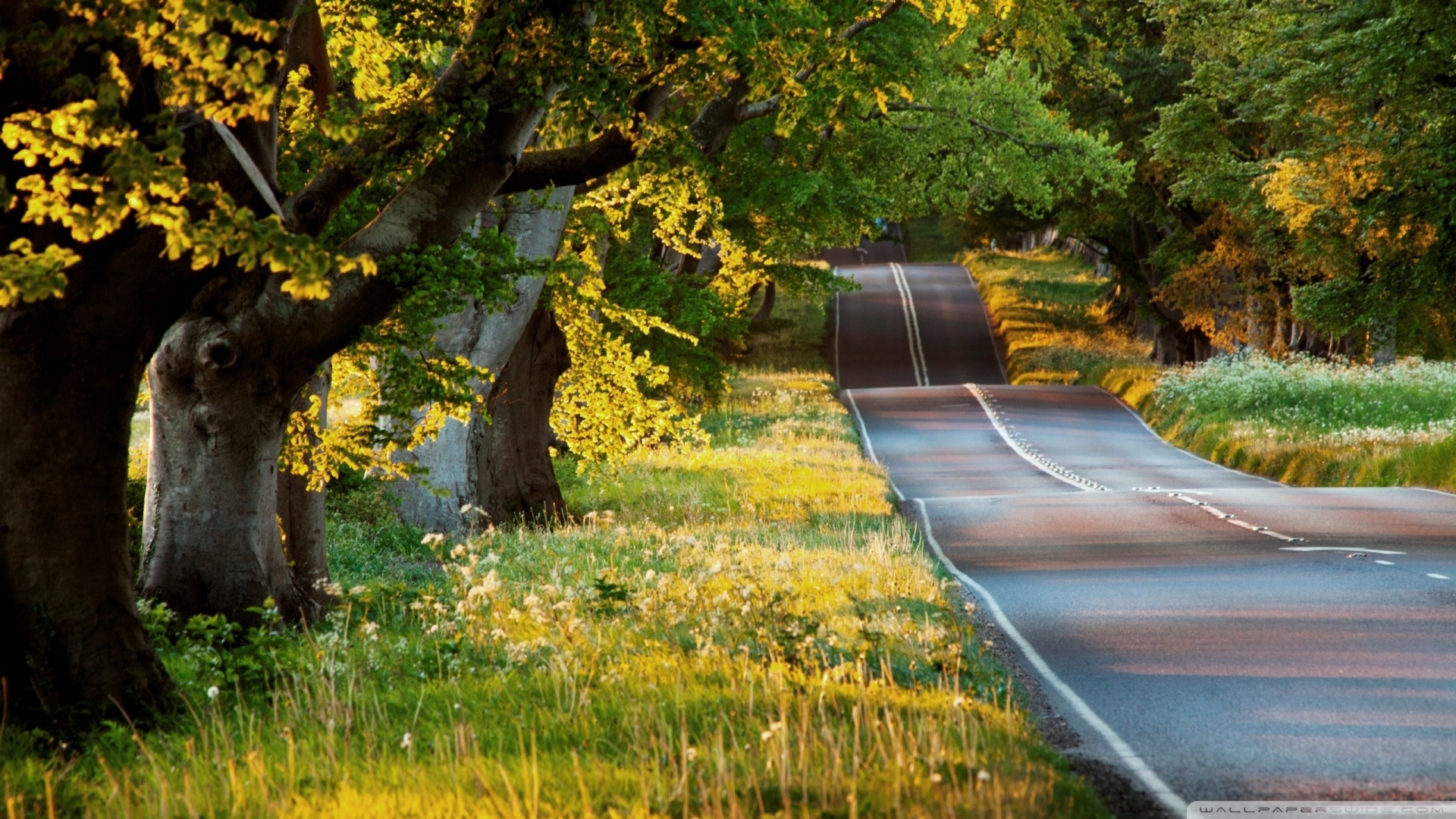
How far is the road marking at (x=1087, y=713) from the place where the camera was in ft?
22.1

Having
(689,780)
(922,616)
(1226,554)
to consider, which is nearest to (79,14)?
(689,780)

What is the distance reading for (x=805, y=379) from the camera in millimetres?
47375

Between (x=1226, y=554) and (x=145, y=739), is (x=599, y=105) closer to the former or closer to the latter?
(x=145, y=739)

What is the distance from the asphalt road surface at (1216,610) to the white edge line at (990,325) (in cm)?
2365

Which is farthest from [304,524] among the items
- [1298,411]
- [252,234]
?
[1298,411]

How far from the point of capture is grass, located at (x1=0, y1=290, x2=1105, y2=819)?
19.2 ft

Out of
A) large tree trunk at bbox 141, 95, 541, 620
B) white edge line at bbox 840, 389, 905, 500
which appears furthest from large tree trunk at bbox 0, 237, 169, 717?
white edge line at bbox 840, 389, 905, 500

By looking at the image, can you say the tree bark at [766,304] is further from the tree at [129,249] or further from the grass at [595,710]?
the tree at [129,249]

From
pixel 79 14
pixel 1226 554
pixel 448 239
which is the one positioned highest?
pixel 79 14

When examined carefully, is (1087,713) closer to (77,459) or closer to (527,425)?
(77,459)

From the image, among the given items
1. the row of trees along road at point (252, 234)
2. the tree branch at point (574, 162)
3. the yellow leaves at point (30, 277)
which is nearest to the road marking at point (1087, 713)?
the row of trees along road at point (252, 234)

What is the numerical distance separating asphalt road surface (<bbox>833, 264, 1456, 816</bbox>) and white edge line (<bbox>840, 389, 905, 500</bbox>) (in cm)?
35

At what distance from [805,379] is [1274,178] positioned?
65.1ft

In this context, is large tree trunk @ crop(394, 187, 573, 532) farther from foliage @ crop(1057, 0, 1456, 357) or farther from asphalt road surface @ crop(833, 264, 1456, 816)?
foliage @ crop(1057, 0, 1456, 357)
